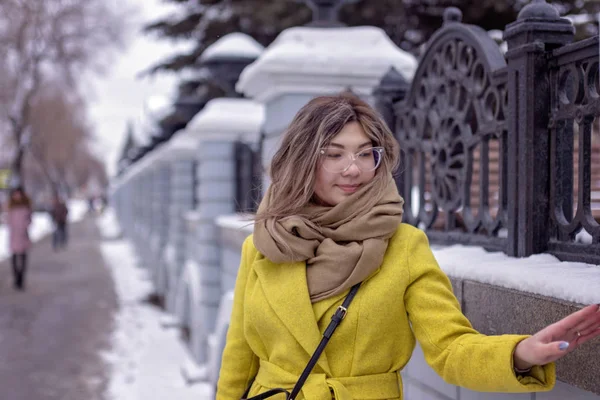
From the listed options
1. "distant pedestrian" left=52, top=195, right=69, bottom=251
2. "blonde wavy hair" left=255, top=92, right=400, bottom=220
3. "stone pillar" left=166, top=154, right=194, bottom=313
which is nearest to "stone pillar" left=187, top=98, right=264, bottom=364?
"stone pillar" left=166, top=154, right=194, bottom=313

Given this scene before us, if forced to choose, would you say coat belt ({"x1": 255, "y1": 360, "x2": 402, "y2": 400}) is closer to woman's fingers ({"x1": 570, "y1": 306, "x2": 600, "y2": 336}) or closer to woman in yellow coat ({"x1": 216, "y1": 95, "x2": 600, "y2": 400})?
woman in yellow coat ({"x1": 216, "y1": 95, "x2": 600, "y2": 400})

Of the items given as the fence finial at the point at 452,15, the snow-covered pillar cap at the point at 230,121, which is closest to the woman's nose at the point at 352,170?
the fence finial at the point at 452,15

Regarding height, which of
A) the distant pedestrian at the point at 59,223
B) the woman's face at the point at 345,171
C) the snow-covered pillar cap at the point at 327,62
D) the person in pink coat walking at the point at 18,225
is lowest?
the distant pedestrian at the point at 59,223

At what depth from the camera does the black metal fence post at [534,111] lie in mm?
2426

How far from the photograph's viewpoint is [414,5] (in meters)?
14.2

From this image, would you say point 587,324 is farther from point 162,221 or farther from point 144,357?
point 162,221

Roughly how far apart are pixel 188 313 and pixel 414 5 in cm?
790

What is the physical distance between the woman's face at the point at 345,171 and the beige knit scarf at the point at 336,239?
0.05 metres

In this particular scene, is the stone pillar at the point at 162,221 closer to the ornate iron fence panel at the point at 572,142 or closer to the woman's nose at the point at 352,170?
the ornate iron fence panel at the point at 572,142

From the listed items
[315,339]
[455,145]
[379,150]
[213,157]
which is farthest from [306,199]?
[213,157]

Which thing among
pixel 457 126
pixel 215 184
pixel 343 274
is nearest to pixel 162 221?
pixel 215 184

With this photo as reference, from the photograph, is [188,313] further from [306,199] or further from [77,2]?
[77,2]

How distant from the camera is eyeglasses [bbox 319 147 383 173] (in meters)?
2.13

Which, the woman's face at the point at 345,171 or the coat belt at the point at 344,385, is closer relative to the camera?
the coat belt at the point at 344,385
